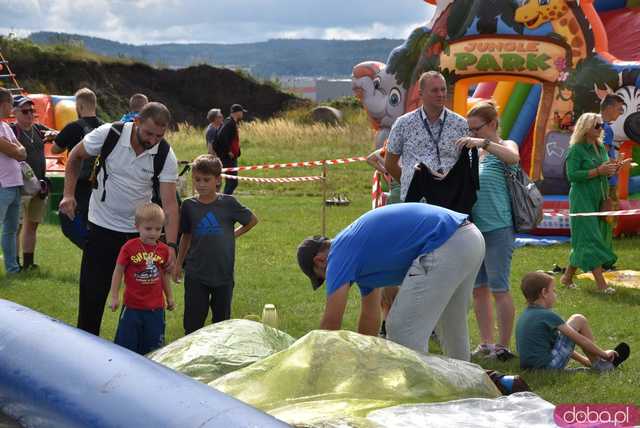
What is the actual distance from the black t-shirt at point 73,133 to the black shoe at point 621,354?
4.35 m

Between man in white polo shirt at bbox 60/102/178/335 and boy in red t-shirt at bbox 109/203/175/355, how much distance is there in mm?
120

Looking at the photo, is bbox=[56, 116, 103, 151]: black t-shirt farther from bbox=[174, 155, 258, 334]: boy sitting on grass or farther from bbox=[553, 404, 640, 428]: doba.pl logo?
bbox=[553, 404, 640, 428]: doba.pl logo

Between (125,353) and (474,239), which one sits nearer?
(125,353)

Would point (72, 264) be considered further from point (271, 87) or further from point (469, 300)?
point (271, 87)

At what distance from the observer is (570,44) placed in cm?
1232

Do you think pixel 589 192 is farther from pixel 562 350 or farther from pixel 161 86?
pixel 161 86

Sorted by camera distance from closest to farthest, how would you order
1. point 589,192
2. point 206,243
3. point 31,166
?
point 206,243 < point 589,192 < point 31,166

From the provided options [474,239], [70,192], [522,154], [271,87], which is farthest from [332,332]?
[271,87]

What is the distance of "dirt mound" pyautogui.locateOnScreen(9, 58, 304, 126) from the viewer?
153 feet

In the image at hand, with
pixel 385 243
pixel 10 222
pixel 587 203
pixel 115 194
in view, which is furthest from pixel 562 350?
pixel 10 222

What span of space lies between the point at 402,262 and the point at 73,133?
13.5 ft

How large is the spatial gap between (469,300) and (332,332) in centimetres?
100

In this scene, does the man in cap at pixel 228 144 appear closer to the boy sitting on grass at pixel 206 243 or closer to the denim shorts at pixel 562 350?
the boy sitting on grass at pixel 206 243

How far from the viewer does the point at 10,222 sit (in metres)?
10.1
